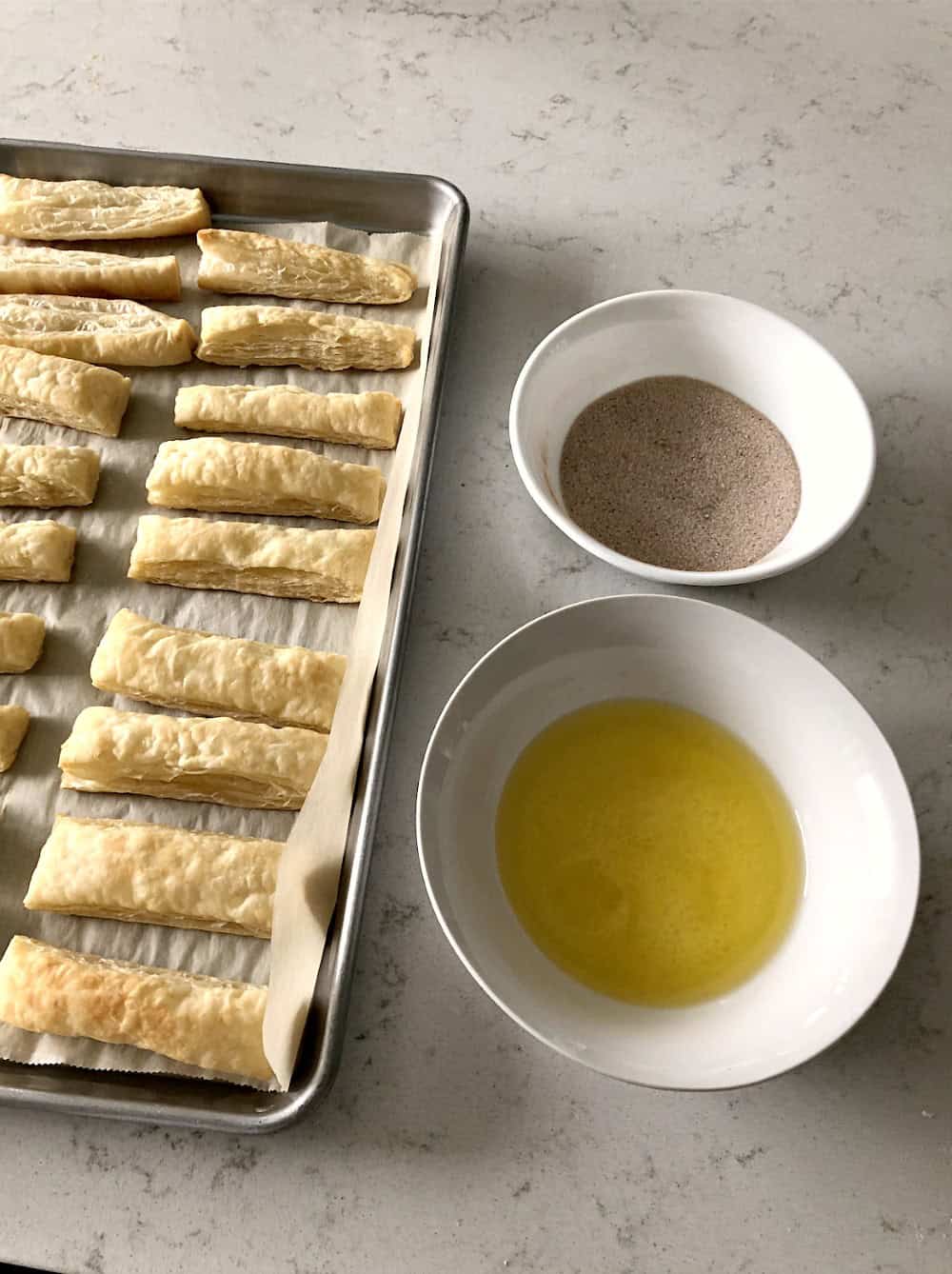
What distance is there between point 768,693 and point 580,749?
0.21m

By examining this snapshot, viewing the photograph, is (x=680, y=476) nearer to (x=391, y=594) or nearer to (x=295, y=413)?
(x=391, y=594)

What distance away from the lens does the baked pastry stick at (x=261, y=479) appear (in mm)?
1298

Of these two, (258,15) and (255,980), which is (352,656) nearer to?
(255,980)

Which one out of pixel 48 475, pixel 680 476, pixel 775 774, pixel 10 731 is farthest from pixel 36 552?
pixel 775 774

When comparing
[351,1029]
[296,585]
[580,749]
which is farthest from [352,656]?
[351,1029]

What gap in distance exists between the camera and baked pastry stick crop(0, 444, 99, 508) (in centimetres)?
129

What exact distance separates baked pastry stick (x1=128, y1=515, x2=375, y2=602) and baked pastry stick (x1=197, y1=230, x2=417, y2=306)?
380 mm

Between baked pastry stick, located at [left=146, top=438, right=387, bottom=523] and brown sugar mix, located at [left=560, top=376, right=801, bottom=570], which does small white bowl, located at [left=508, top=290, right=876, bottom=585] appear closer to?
brown sugar mix, located at [left=560, top=376, right=801, bottom=570]

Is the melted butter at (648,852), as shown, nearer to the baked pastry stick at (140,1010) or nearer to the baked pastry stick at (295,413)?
the baked pastry stick at (140,1010)

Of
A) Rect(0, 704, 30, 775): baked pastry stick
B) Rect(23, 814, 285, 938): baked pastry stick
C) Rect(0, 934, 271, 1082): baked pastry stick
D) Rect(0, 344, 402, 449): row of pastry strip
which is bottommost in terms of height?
Rect(0, 934, 271, 1082): baked pastry stick

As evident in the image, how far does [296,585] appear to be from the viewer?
127 centimetres

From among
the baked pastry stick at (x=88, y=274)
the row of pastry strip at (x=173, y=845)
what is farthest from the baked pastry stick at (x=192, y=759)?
the baked pastry stick at (x=88, y=274)

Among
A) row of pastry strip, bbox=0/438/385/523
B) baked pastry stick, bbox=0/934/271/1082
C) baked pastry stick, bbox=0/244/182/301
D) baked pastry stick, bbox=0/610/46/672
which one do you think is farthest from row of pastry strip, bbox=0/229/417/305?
baked pastry stick, bbox=0/934/271/1082

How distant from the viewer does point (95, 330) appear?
1.41 metres
